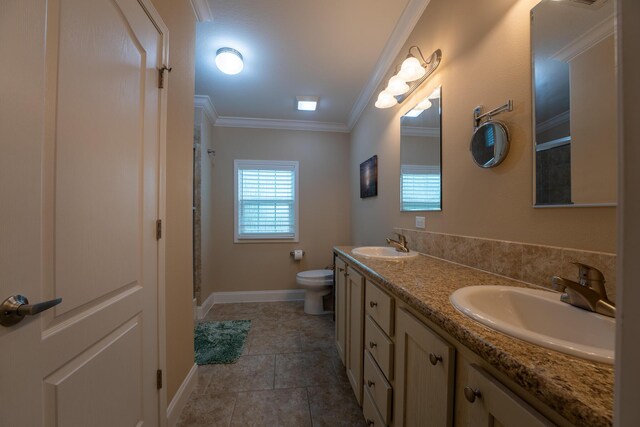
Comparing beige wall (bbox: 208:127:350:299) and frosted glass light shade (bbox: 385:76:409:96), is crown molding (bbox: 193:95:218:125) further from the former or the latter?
frosted glass light shade (bbox: 385:76:409:96)

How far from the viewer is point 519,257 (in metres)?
0.95

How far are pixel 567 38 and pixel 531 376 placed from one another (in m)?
1.05

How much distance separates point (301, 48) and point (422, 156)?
4.44 feet

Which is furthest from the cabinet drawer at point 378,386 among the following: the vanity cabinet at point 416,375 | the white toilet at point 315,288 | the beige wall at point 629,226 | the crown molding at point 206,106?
the crown molding at point 206,106

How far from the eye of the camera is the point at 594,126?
725 millimetres

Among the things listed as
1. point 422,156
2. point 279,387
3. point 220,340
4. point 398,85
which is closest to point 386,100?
point 398,85

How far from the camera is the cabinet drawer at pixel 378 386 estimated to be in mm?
1006

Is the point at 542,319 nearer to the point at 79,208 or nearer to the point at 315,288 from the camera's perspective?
the point at 79,208

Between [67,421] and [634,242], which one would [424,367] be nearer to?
[634,242]

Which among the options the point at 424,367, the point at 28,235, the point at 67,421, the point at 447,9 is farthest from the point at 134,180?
the point at 447,9

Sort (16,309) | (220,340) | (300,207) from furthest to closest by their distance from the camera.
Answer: (300,207) → (220,340) → (16,309)

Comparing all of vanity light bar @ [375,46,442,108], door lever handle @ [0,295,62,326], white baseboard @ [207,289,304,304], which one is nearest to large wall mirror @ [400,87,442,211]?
vanity light bar @ [375,46,442,108]

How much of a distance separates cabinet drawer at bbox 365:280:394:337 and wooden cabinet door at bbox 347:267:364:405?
0.33ft

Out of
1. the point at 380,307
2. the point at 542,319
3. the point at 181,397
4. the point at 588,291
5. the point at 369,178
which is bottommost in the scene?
the point at 181,397
